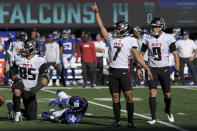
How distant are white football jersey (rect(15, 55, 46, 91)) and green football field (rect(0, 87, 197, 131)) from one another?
77 centimetres

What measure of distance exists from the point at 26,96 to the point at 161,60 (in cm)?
273

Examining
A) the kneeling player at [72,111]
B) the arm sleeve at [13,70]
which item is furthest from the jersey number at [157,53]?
the arm sleeve at [13,70]

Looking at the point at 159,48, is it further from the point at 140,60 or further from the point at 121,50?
the point at 121,50


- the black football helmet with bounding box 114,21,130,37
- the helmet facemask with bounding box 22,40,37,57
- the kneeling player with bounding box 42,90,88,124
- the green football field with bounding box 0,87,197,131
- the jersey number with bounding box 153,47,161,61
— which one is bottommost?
the green football field with bounding box 0,87,197,131

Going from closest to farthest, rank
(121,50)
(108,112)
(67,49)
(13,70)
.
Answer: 1. (121,50)
2. (13,70)
3. (108,112)
4. (67,49)

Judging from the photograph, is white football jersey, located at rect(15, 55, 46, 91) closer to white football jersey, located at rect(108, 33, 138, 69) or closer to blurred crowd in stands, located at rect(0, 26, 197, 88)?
white football jersey, located at rect(108, 33, 138, 69)

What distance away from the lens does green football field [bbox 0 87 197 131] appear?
37.4 feet

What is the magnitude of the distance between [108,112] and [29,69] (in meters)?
2.37

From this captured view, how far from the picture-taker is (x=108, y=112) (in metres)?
14.1

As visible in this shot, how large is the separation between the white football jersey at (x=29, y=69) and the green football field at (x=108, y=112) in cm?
77

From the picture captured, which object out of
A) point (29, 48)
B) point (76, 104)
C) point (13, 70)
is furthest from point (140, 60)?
point (13, 70)

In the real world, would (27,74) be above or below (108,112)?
above

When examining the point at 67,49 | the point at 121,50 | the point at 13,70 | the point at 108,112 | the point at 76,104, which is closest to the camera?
the point at 121,50

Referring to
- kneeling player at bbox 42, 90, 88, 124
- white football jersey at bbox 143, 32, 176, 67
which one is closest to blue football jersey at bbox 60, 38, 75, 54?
white football jersey at bbox 143, 32, 176, 67
